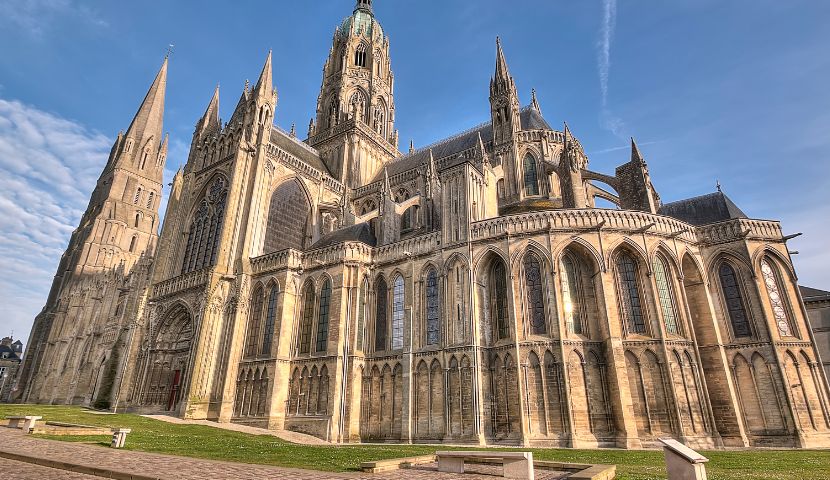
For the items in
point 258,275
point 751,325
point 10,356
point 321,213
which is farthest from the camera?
point 10,356

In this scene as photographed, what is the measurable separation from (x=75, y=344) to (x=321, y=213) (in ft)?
116

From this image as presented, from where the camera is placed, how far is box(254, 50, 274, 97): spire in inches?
1341

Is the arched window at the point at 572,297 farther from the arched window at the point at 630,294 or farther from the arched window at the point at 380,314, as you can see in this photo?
the arched window at the point at 380,314

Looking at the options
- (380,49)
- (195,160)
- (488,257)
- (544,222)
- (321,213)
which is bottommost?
(488,257)

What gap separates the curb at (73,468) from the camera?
20.5 feet

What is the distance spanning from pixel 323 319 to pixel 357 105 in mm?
27224

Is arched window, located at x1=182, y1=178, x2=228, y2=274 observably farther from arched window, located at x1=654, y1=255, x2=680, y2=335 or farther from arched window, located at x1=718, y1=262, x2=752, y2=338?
→ arched window, located at x1=718, y1=262, x2=752, y2=338

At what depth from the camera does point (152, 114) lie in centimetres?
7019

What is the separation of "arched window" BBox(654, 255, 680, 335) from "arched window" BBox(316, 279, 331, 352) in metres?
17.0

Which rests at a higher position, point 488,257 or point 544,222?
point 544,222

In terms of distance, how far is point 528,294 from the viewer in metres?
21.4

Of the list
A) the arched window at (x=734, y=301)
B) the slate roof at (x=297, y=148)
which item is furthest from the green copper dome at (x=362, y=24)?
the arched window at (x=734, y=301)

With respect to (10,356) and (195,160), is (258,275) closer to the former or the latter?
(195,160)

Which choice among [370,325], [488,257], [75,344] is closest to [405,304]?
[370,325]
